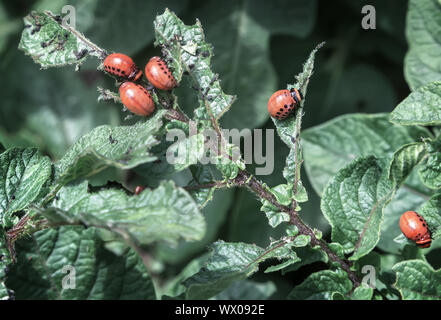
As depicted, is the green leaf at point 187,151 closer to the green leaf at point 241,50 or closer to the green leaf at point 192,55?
the green leaf at point 192,55

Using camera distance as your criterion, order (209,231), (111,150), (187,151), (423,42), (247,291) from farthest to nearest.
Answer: (209,231), (423,42), (247,291), (187,151), (111,150)

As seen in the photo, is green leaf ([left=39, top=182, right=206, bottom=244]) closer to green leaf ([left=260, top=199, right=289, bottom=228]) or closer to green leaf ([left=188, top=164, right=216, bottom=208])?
green leaf ([left=188, top=164, right=216, bottom=208])

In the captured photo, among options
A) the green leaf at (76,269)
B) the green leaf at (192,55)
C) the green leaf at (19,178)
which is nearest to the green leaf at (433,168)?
the green leaf at (192,55)

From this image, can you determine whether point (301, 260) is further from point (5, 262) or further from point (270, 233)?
point (270, 233)

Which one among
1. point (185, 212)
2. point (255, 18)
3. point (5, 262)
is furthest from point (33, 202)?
point (255, 18)

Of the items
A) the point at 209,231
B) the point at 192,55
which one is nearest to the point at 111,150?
the point at 192,55

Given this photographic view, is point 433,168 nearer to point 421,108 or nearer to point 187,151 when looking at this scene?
point 421,108
